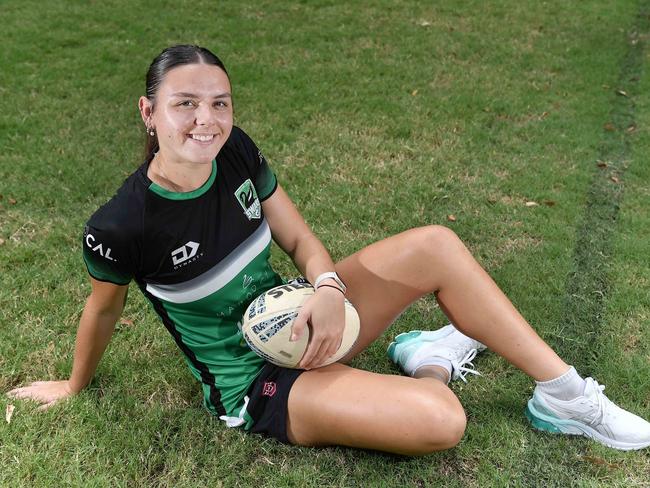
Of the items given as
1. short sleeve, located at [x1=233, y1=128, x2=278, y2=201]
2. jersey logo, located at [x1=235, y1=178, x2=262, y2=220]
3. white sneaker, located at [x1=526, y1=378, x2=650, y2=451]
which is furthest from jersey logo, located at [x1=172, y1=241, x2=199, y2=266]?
white sneaker, located at [x1=526, y1=378, x2=650, y2=451]

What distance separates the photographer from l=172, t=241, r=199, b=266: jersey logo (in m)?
2.11

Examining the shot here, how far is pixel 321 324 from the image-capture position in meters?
2.18

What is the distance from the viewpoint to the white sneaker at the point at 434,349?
2.78 meters

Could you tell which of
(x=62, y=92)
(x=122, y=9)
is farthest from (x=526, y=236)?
(x=122, y=9)

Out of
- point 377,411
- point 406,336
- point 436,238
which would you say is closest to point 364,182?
point 406,336

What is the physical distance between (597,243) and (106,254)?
9.29ft

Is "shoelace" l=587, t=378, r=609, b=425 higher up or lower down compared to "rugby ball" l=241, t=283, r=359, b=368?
lower down

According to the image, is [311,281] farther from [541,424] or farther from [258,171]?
[541,424]

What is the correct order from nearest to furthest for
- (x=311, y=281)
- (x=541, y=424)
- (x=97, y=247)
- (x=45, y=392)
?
(x=97, y=247)
(x=311, y=281)
(x=541, y=424)
(x=45, y=392)

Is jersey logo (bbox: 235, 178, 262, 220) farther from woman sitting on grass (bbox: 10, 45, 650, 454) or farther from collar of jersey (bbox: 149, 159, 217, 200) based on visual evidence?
collar of jersey (bbox: 149, 159, 217, 200)

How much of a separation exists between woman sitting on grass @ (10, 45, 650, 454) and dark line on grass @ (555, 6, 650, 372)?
645 mm

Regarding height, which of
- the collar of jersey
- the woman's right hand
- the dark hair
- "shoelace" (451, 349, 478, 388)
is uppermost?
the dark hair

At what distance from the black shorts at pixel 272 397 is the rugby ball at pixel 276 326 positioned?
4cm

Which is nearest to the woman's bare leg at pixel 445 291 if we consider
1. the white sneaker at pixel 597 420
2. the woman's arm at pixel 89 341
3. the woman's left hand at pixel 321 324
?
the white sneaker at pixel 597 420
